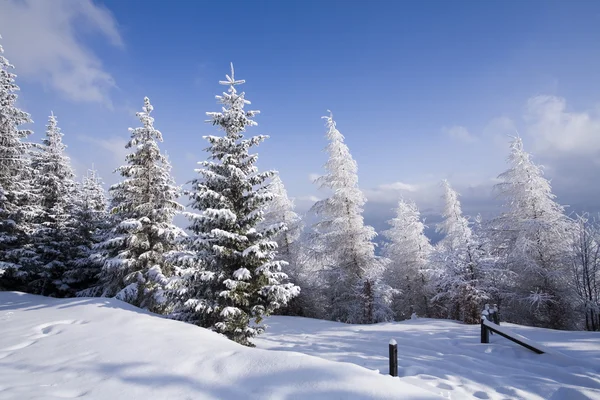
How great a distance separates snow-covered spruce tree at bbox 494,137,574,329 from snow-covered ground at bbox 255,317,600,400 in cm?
748

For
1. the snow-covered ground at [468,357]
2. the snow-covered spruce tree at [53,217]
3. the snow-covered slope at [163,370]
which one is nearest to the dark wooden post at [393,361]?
the snow-covered ground at [468,357]

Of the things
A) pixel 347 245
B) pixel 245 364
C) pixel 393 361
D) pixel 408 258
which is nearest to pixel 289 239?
pixel 347 245

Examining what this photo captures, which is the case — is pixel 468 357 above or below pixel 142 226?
below

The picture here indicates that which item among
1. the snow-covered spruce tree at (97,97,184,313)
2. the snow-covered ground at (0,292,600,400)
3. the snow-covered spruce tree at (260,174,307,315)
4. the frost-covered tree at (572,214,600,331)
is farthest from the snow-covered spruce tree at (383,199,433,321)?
the snow-covered spruce tree at (97,97,184,313)

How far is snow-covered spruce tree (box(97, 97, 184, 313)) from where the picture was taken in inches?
543

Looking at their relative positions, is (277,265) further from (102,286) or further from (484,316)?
(102,286)

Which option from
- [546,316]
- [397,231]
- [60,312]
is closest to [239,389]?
[60,312]

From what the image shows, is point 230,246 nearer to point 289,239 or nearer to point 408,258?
point 289,239

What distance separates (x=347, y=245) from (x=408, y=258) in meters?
10.3

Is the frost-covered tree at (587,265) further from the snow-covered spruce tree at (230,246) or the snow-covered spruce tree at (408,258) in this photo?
the snow-covered spruce tree at (230,246)

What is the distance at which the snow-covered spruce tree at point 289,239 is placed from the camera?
21.3 metres

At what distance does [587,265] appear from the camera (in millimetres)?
15062

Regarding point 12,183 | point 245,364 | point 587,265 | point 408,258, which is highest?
point 12,183

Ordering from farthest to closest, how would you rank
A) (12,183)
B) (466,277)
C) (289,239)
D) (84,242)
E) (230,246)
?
(289,239) < (84,242) < (12,183) < (466,277) < (230,246)
